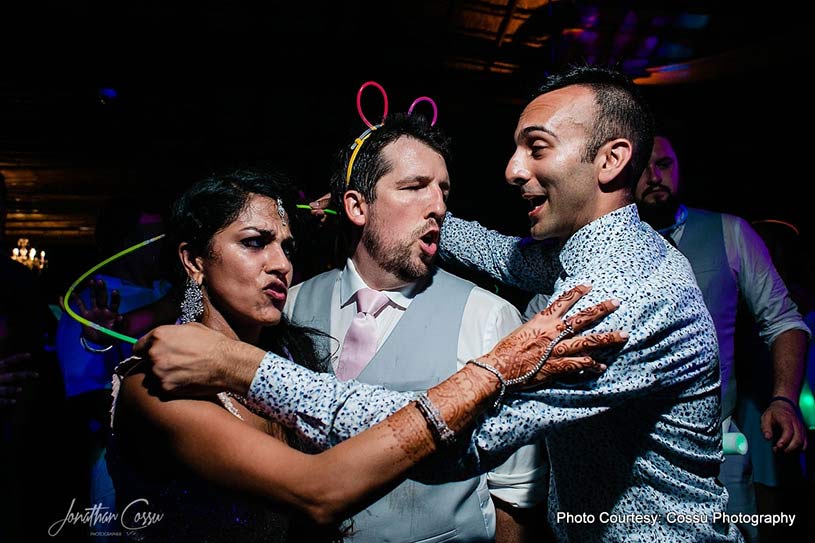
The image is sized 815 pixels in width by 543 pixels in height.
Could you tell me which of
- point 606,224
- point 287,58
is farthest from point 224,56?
point 606,224

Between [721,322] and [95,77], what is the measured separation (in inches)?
226

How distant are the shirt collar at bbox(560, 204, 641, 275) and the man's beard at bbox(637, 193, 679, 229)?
55.2 inches

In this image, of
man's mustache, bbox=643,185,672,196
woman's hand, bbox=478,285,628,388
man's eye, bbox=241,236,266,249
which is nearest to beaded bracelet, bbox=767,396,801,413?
man's mustache, bbox=643,185,672,196

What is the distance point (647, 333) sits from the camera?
1302 millimetres

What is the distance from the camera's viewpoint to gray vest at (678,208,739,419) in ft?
8.52

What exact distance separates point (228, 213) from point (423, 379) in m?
0.88

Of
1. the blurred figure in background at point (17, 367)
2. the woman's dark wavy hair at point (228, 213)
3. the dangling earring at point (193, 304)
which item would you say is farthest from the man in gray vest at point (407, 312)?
the blurred figure in background at point (17, 367)

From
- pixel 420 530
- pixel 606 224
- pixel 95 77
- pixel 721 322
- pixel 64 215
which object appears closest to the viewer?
pixel 606 224

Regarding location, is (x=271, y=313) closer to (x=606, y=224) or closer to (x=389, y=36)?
(x=606, y=224)

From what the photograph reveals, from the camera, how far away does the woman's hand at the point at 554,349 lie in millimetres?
1244

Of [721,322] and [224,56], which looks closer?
[721,322]

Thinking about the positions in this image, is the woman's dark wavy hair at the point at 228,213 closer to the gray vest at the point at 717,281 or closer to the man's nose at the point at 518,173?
the man's nose at the point at 518,173

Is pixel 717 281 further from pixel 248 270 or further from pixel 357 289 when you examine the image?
pixel 248 270

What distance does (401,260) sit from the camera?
2.12 meters
